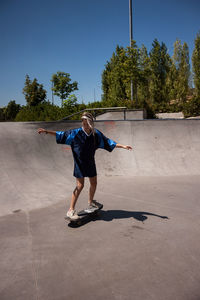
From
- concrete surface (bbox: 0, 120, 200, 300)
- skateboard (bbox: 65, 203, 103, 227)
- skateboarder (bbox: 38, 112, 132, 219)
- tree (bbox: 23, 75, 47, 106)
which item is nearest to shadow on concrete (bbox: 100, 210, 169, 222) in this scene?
concrete surface (bbox: 0, 120, 200, 300)

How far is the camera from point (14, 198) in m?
4.38

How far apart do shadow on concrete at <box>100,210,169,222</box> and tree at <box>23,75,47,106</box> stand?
44045 millimetres

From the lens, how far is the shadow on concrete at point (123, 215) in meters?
3.54

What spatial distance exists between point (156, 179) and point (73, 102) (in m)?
40.0

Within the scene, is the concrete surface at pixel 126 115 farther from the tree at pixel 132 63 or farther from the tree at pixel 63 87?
the tree at pixel 63 87

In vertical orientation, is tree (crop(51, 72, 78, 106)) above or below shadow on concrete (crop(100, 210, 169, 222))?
above

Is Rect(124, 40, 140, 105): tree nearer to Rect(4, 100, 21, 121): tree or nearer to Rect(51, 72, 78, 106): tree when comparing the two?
Rect(51, 72, 78, 106): tree

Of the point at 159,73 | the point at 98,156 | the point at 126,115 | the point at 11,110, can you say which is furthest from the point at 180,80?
the point at 11,110

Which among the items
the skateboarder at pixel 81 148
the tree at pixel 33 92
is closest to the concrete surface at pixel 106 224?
the skateboarder at pixel 81 148

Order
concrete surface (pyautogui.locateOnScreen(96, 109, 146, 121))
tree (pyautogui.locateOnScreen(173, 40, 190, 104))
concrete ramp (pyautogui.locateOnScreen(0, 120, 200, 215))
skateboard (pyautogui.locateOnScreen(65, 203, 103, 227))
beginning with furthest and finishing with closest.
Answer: tree (pyautogui.locateOnScreen(173, 40, 190, 104)), concrete surface (pyautogui.locateOnScreen(96, 109, 146, 121)), concrete ramp (pyautogui.locateOnScreen(0, 120, 200, 215)), skateboard (pyautogui.locateOnScreen(65, 203, 103, 227))

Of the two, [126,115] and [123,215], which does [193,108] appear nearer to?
[126,115]

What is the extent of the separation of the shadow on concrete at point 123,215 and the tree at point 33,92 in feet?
145

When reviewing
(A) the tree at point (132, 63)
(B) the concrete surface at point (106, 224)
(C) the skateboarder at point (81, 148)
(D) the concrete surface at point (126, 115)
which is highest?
(A) the tree at point (132, 63)

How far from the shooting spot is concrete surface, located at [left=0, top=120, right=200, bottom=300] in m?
2.05
